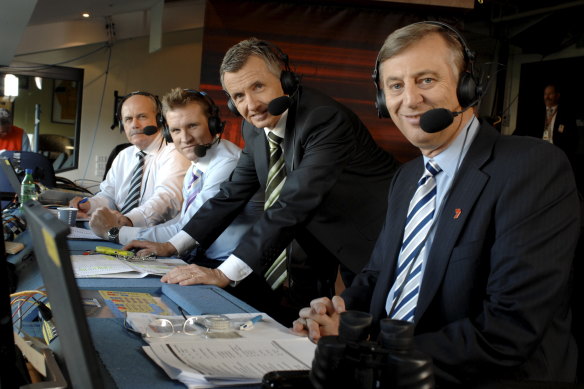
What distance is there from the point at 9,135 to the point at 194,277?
5.39m

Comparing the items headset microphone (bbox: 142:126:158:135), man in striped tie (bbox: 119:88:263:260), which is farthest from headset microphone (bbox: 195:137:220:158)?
headset microphone (bbox: 142:126:158:135)

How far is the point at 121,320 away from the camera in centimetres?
140

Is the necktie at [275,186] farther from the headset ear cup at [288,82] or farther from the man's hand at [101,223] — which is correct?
the man's hand at [101,223]

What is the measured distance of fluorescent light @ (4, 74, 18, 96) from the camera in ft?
24.2

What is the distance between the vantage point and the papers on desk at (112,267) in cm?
187

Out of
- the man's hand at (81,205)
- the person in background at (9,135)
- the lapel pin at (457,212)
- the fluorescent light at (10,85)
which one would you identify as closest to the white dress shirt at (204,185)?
the man's hand at (81,205)

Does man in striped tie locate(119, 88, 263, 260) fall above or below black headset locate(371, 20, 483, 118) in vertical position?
below

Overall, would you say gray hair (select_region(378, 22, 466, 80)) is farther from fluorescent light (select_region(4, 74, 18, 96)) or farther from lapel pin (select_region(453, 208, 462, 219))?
fluorescent light (select_region(4, 74, 18, 96))

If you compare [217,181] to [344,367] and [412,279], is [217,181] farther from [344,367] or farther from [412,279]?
[344,367]

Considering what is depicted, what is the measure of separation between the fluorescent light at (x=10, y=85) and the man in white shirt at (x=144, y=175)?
3940 mm

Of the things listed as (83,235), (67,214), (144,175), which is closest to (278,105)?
(83,235)

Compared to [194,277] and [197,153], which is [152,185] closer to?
[197,153]

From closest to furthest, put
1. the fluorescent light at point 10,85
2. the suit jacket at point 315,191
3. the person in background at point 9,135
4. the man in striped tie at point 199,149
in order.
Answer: the suit jacket at point 315,191
the man in striped tie at point 199,149
the person in background at point 9,135
the fluorescent light at point 10,85

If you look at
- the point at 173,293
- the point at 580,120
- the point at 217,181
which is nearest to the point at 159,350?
the point at 173,293
